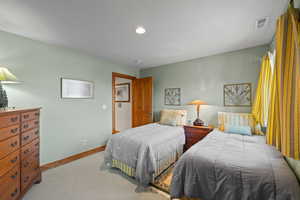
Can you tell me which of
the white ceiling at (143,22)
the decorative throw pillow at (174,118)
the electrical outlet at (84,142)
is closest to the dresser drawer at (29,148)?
the electrical outlet at (84,142)

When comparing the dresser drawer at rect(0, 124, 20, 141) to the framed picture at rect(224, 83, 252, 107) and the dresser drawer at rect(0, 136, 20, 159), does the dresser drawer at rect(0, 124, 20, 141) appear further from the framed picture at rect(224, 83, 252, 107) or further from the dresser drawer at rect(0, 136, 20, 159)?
the framed picture at rect(224, 83, 252, 107)

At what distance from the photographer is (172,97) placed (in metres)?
3.86

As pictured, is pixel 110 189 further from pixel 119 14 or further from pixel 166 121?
pixel 119 14

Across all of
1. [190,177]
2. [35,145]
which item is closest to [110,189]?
[190,177]

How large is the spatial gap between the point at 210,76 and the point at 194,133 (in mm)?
1572

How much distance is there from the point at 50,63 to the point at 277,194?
3.79 meters

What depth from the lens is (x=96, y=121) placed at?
10.7 feet

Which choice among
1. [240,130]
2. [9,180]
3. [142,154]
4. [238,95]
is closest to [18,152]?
[9,180]

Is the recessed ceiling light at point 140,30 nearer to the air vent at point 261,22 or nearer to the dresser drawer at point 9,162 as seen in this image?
the air vent at point 261,22

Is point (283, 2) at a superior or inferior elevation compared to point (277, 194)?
superior

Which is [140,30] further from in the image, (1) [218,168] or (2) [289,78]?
(1) [218,168]

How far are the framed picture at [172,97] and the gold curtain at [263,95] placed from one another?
1818 millimetres

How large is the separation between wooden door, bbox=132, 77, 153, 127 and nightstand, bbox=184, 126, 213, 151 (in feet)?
4.18

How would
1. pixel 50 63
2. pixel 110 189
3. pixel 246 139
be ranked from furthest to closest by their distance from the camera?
pixel 50 63, pixel 246 139, pixel 110 189
